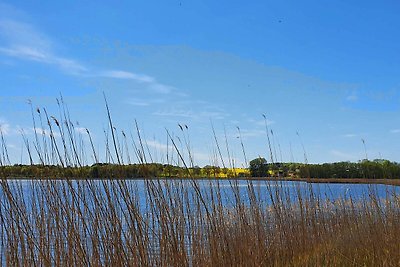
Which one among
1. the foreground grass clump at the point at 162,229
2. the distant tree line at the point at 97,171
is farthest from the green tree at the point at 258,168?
the distant tree line at the point at 97,171

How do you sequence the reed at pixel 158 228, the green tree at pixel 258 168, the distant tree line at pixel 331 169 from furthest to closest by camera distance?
1. the distant tree line at pixel 331 169
2. the green tree at pixel 258 168
3. the reed at pixel 158 228

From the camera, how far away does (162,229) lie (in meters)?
2.78

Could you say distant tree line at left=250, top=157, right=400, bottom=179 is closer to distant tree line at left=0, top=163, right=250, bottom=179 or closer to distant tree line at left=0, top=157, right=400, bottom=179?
distant tree line at left=0, top=157, right=400, bottom=179

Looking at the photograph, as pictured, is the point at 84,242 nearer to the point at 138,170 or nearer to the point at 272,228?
the point at 138,170

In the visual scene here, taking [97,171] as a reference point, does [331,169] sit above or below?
below

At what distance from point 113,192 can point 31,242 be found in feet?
1.76

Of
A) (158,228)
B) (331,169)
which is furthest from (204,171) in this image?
(331,169)

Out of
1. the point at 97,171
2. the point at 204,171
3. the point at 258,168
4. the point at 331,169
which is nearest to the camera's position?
the point at 97,171

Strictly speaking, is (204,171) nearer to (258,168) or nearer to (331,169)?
(258,168)

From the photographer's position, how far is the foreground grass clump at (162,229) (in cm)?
262

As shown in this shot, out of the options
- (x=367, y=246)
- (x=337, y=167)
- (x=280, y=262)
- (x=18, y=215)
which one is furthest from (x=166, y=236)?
(x=337, y=167)

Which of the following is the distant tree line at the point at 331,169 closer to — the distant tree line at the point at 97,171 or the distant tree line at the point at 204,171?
the distant tree line at the point at 204,171

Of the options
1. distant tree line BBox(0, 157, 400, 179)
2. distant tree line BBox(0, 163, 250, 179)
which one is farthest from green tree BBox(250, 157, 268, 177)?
distant tree line BBox(0, 163, 250, 179)

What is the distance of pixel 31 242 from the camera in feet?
8.52
